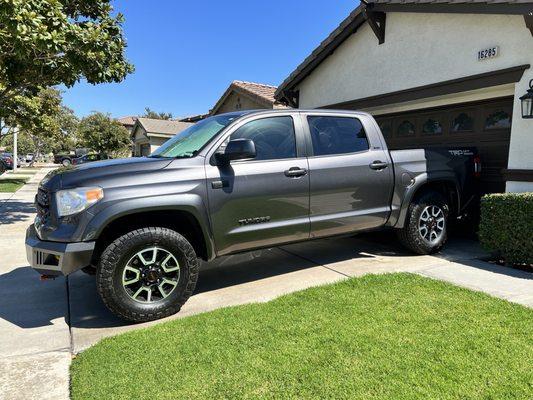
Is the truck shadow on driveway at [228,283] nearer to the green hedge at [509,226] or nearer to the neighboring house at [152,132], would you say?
the green hedge at [509,226]

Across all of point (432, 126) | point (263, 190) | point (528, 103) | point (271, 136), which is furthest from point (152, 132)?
point (263, 190)

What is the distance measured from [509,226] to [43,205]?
546 centimetres

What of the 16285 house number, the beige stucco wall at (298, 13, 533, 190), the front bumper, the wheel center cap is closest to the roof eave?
the beige stucco wall at (298, 13, 533, 190)

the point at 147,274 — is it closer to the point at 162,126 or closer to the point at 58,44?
the point at 58,44

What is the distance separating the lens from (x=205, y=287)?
5129 millimetres

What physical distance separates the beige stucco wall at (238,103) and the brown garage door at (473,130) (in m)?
7.83

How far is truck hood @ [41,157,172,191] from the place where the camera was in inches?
153

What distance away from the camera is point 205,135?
4.79m

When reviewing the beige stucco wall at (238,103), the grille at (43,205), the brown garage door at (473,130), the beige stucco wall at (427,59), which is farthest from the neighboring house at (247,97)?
the grille at (43,205)

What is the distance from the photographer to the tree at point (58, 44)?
23.1 ft

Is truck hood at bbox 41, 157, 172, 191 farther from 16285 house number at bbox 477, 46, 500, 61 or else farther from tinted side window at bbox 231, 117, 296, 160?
16285 house number at bbox 477, 46, 500, 61

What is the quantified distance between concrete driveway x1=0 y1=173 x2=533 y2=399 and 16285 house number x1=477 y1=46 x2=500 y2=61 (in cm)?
295

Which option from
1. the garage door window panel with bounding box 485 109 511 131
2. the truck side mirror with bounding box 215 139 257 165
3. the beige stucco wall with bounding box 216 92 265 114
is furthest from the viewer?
the beige stucco wall with bounding box 216 92 265 114

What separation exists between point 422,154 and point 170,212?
142 inches
